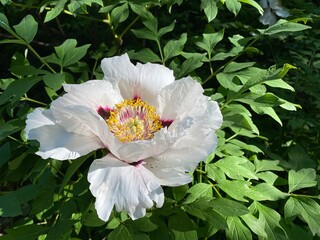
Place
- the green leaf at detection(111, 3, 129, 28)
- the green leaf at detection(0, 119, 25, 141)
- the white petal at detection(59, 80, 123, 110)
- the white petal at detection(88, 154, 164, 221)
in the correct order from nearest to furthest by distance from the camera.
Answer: the white petal at detection(88, 154, 164, 221)
the white petal at detection(59, 80, 123, 110)
the green leaf at detection(0, 119, 25, 141)
the green leaf at detection(111, 3, 129, 28)

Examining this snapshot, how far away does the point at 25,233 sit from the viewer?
135 centimetres

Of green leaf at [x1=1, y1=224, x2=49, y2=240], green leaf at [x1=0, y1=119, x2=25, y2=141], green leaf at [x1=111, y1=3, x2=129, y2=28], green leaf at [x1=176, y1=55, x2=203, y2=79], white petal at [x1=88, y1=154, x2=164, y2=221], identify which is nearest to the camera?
white petal at [x1=88, y1=154, x2=164, y2=221]

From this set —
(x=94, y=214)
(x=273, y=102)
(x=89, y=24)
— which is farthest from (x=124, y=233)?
(x=89, y=24)

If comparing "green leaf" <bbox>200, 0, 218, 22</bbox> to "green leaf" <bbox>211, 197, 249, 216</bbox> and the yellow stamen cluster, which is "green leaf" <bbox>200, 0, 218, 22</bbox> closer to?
the yellow stamen cluster

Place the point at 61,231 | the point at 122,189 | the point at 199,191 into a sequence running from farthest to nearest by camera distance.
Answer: the point at 199,191 < the point at 61,231 < the point at 122,189

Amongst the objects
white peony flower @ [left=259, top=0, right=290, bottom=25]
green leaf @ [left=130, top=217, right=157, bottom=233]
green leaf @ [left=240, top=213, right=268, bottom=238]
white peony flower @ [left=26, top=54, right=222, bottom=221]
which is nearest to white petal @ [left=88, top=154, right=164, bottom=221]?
white peony flower @ [left=26, top=54, right=222, bottom=221]

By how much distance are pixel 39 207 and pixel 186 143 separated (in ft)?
1.71

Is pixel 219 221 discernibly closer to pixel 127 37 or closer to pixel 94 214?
pixel 94 214

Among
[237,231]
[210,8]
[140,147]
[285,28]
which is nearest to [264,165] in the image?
[237,231]

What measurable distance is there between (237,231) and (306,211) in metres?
0.25

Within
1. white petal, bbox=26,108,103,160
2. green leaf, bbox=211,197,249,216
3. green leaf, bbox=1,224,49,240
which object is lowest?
green leaf, bbox=1,224,49,240

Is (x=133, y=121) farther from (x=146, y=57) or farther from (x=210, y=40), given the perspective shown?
(x=210, y=40)

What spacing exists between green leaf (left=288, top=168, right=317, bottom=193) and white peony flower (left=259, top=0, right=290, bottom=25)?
3.37 ft

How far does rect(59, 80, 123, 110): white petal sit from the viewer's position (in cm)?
123
